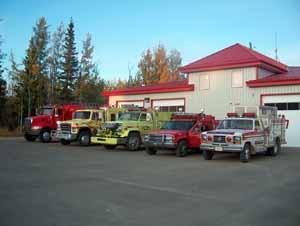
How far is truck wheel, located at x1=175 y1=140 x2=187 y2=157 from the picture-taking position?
58.0ft

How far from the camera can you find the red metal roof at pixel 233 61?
85.0 feet

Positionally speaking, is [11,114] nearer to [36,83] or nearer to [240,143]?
[36,83]

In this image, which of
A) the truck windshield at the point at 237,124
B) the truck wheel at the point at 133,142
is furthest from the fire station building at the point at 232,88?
the truck wheel at the point at 133,142

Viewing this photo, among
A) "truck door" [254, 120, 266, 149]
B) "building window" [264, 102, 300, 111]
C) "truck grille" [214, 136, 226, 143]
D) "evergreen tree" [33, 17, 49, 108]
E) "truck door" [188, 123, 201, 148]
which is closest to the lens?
"truck grille" [214, 136, 226, 143]

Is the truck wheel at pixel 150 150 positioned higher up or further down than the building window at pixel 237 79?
further down

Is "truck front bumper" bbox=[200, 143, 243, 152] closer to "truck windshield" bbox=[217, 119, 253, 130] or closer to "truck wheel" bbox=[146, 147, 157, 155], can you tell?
"truck windshield" bbox=[217, 119, 253, 130]

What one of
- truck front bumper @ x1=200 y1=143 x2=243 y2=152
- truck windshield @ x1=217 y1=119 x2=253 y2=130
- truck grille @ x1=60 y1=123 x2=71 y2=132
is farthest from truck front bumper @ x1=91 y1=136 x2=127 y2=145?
truck windshield @ x1=217 y1=119 x2=253 y2=130

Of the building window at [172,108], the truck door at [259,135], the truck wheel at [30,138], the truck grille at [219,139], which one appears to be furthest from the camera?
the building window at [172,108]

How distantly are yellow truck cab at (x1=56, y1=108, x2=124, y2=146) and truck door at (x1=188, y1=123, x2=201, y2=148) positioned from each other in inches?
239

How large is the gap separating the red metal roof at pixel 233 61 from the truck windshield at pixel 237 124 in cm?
987

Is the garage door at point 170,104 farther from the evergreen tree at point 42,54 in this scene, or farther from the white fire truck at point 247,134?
the evergreen tree at point 42,54

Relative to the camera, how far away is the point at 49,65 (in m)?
46.4

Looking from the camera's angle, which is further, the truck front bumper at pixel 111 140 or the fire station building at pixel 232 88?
the fire station building at pixel 232 88

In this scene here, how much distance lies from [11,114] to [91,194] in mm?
37560
